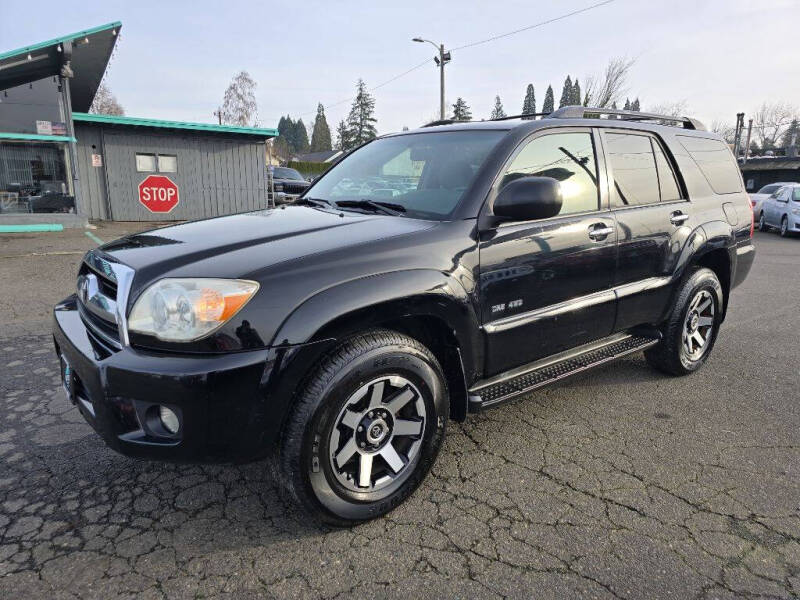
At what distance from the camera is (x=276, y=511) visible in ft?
8.16

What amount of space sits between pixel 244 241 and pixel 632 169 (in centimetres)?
260

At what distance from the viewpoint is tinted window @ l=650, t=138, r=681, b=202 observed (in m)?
3.80

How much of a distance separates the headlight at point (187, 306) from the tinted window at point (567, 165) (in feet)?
5.43

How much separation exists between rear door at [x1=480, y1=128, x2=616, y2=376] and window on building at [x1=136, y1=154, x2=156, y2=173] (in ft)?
51.6

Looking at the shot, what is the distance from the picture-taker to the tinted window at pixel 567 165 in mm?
3008

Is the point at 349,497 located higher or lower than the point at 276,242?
lower

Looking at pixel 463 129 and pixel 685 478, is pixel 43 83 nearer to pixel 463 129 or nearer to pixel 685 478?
pixel 463 129

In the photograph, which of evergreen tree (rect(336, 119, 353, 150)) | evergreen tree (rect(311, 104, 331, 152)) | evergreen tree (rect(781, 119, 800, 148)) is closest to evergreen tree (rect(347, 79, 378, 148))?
evergreen tree (rect(336, 119, 353, 150))

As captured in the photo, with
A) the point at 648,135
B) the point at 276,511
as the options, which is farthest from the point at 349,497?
the point at 648,135

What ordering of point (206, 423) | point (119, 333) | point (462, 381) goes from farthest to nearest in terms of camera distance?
point (462, 381)
point (119, 333)
point (206, 423)

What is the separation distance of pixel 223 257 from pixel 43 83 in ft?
47.3

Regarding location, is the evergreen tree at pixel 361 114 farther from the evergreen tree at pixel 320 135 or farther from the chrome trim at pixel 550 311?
the chrome trim at pixel 550 311

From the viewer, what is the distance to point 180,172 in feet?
54.6

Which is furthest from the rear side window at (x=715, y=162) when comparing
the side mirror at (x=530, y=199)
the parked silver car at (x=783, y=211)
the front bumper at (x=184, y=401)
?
the parked silver car at (x=783, y=211)
